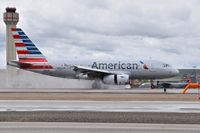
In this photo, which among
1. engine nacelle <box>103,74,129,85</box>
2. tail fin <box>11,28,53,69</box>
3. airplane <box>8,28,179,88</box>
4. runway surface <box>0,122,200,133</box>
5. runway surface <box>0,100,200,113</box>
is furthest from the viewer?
tail fin <box>11,28,53,69</box>

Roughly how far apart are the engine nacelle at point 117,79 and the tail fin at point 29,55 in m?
7.47

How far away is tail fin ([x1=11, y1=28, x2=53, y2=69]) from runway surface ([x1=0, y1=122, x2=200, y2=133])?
117 ft

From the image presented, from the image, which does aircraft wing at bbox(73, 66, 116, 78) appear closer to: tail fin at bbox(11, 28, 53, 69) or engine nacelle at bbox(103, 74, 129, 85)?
engine nacelle at bbox(103, 74, 129, 85)

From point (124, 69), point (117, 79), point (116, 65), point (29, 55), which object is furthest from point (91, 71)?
point (29, 55)

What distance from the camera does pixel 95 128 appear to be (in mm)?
11258

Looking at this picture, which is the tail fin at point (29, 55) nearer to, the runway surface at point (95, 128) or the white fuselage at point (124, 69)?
the white fuselage at point (124, 69)

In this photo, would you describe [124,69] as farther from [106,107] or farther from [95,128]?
[95,128]

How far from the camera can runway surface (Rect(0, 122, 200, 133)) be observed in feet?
35.0

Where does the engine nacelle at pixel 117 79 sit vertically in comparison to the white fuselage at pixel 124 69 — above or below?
below

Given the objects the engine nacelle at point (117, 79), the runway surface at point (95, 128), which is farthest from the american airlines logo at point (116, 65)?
the runway surface at point (95, 128)

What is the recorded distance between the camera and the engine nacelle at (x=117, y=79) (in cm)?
4447

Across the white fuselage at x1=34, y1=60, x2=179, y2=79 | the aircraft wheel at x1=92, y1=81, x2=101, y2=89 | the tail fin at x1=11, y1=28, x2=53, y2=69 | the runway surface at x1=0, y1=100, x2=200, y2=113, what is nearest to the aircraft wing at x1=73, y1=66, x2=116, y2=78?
the white fuselage at x1=34, y1=60, x2=179, y2=79

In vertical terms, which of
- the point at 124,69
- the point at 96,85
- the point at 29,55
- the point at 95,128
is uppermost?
the point at 29,55

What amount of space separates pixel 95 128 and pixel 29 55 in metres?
38.0
